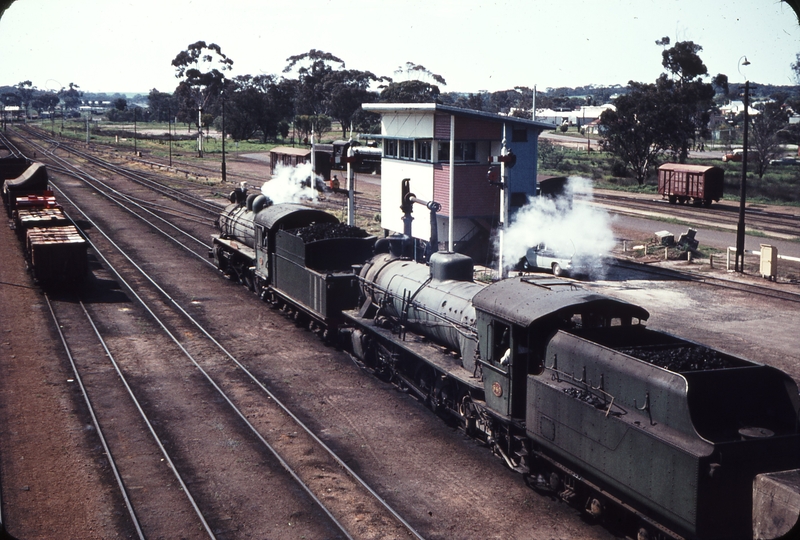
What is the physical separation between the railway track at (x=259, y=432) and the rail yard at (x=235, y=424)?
0.04m

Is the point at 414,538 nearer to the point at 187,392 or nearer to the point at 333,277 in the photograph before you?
the point at 187,392

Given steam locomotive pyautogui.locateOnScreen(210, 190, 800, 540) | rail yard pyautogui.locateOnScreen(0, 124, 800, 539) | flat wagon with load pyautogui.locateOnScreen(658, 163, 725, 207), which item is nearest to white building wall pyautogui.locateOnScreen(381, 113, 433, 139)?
rail yard pyautogui.locateOnScreen(0, 124, 800, 539)

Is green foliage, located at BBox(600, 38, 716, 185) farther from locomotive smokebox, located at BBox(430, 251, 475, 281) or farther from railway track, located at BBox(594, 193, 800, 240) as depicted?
locomotive smokebox, located at BBox(430, 251, 475, 281)

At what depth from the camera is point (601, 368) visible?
11.1 m

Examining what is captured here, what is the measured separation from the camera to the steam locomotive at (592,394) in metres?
9.46

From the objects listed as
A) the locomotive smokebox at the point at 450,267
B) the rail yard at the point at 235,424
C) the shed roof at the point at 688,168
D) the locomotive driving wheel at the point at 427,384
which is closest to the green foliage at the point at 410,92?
the shed roof at the point at 688,168

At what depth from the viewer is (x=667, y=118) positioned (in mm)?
65000

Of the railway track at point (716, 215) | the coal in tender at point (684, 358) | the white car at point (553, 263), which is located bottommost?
the white car at point (553, 263)

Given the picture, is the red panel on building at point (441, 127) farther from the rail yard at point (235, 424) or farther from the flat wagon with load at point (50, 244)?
the flat wagon with load at point (50, 244)

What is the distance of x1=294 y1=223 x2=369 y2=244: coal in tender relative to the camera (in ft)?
74.2

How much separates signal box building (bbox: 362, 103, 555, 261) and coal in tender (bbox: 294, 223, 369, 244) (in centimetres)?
1030

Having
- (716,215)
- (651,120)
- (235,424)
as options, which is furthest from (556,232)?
(651,120)

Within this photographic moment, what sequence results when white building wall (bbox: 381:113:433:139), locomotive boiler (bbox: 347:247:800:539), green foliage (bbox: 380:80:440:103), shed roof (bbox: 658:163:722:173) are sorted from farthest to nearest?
1. green foliage (bbox: 380:80:440:103)
2. shed roof (bbox: 658:163:722:173)
3. white building wall (bbox: 381:113:433:139)
4. locomotive boiler (bbox: 347:247:800:539)

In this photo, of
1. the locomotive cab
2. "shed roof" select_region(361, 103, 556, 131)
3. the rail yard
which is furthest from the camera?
"shed roof" select_region(361, 103, 556, 131)
